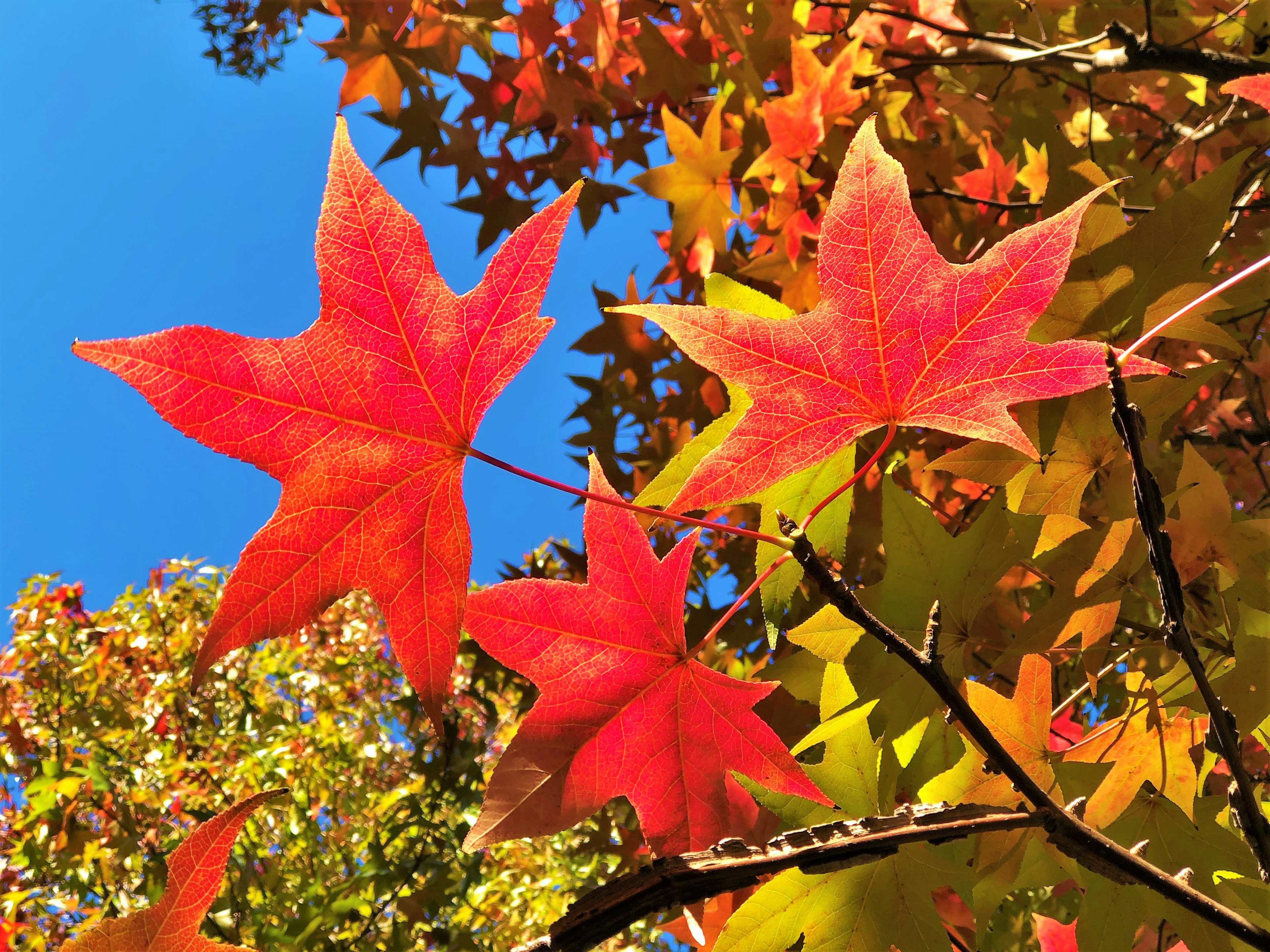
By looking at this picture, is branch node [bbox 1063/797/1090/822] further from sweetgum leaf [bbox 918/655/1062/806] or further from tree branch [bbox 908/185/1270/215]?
tree branch [bbox 908/185/1270/215]

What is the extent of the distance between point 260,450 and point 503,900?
4.04 m

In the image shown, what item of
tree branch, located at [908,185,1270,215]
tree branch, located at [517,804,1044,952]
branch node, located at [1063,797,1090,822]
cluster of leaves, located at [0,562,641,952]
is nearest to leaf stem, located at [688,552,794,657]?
tree branch, located at [517,804,1044,952]

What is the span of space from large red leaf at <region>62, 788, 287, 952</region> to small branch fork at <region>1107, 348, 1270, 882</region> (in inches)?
22.9

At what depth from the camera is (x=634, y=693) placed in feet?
1.98

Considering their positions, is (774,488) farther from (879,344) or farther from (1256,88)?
(1256,88)

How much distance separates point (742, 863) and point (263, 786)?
9.21ft

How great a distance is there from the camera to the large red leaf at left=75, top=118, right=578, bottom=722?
20.3 inches

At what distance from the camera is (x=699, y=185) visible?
5.78 ft

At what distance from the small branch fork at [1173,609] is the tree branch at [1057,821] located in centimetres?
13

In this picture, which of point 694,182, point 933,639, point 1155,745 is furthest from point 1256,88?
point 694,182

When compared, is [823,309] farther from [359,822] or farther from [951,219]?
[359,822]

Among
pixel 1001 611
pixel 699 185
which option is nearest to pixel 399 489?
pixel 1001 611

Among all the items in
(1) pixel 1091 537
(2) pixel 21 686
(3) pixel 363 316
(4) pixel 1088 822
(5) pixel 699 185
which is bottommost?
(4) pixel 1088 822

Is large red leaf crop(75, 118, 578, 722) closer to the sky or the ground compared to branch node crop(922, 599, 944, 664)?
closer to the sky
